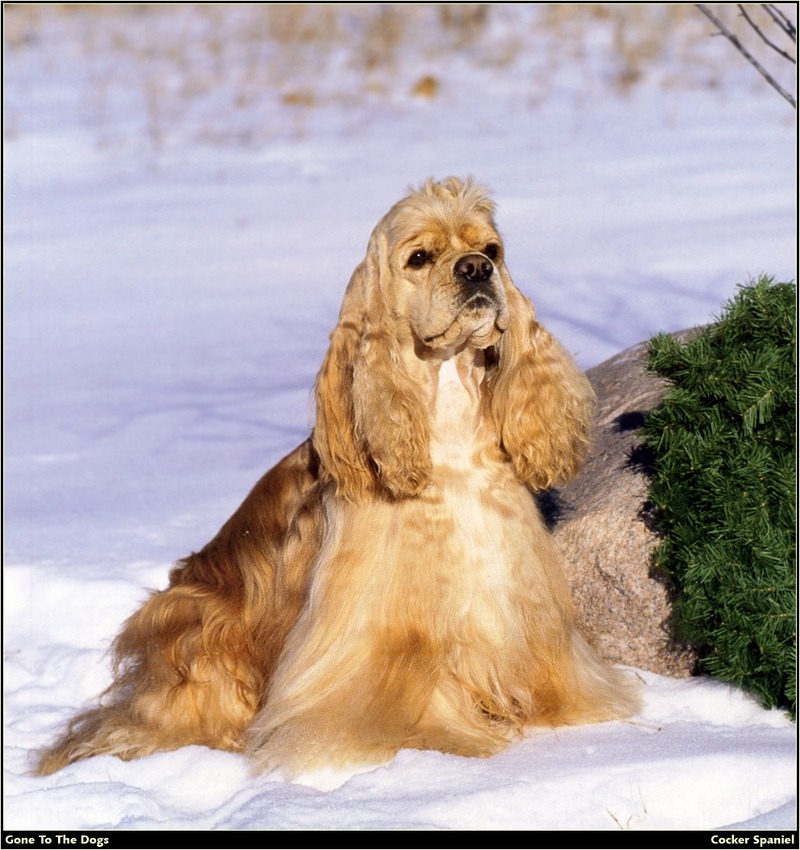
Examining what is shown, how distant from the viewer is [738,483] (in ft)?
14.9

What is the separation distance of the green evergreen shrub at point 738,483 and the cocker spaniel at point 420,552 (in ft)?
1.26

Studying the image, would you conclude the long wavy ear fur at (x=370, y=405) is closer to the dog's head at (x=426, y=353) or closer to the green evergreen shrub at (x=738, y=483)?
the dog's head at (x=426, y=353)

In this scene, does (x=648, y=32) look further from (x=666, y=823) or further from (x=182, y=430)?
(x=666, y=823)

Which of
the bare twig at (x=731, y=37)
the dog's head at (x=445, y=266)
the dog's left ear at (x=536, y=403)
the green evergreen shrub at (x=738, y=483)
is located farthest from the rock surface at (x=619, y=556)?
the bare twig at (x=731, y=37)

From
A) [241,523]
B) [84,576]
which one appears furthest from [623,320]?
[241,523]

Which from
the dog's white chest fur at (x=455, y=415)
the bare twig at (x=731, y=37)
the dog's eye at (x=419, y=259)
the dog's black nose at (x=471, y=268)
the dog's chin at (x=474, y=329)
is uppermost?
the bare twig at (x=731, y=37)

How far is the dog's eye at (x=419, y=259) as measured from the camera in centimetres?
448

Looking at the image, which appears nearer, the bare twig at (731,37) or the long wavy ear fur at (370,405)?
the long wavy ear fur at (370,405)

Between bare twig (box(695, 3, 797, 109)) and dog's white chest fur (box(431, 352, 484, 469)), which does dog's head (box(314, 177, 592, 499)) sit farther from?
bare twig (box(695, 3, 797, 109))

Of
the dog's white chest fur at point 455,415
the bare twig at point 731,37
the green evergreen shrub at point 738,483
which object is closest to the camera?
the green evergreen shrub at point 738,483

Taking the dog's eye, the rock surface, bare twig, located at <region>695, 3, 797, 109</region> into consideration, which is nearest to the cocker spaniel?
the dog's eye

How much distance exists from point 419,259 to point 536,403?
68 centimetres

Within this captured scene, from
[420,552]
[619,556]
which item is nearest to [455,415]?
[420,552]

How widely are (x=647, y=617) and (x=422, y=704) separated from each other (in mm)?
1087
